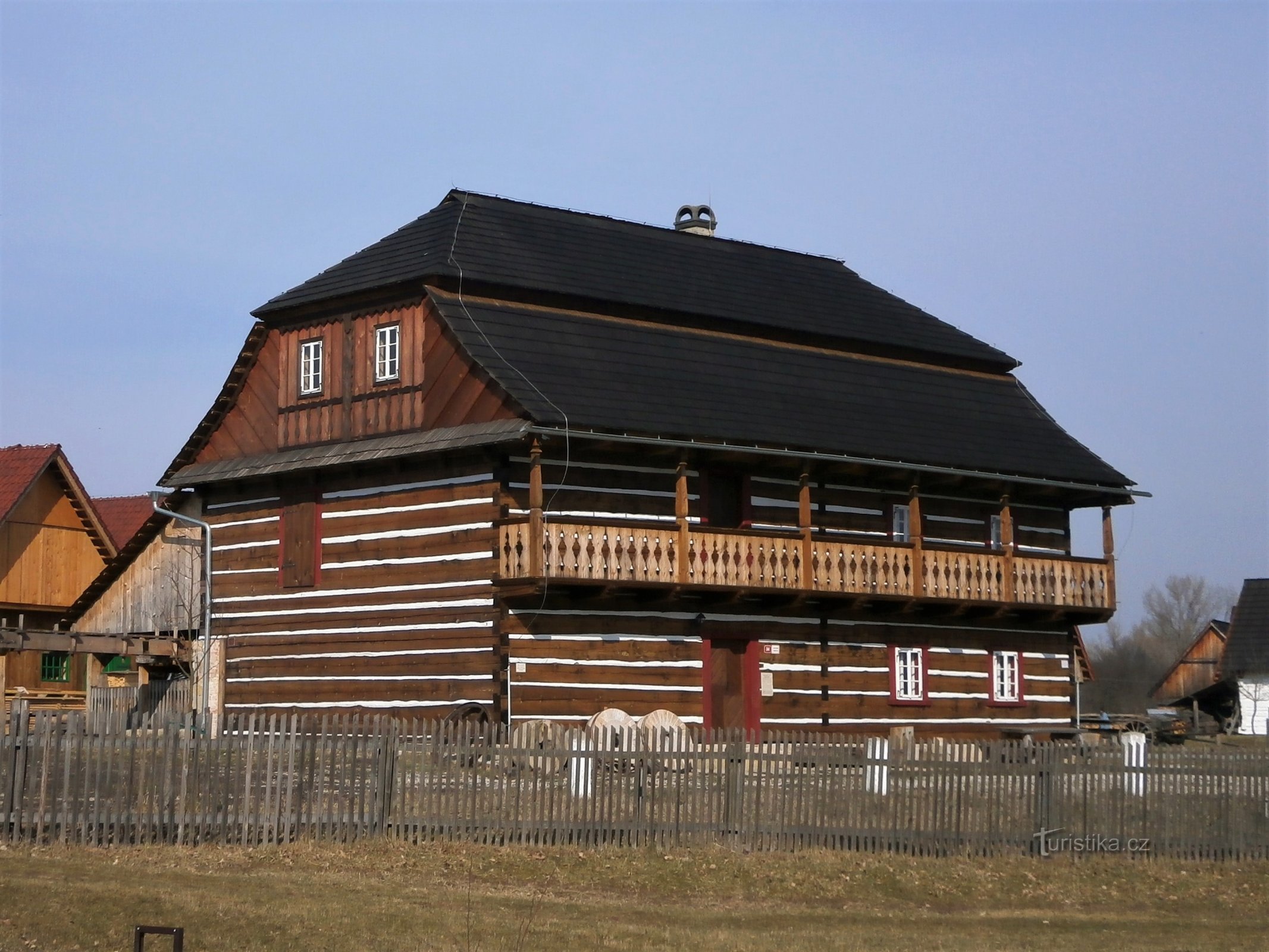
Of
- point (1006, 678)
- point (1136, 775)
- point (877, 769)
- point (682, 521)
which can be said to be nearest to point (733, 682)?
point (682, 521)

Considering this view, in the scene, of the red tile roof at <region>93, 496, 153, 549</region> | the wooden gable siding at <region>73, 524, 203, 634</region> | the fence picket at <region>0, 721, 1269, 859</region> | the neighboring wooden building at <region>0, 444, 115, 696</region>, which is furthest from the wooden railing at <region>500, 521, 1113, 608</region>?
the red tile roof at <region>93, 496, 153, 549</region>

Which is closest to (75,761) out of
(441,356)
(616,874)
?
(616,874)

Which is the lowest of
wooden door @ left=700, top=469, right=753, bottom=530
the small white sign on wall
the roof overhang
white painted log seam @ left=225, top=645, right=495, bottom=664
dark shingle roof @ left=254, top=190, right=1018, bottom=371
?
the small white sign on wall

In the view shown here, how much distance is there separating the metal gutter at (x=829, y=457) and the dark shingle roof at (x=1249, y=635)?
31907 mm

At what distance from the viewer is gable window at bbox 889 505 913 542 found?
3641cm

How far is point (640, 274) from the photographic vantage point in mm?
37438

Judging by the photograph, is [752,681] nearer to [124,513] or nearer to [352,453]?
[352,453]

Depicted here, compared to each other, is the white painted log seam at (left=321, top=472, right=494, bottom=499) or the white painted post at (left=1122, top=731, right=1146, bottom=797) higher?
the white painted log seam at (left=321, top=472, right=494, bottom=499)

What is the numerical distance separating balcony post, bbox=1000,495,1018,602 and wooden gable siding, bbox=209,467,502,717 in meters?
11.1

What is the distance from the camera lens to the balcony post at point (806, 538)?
32.9 m

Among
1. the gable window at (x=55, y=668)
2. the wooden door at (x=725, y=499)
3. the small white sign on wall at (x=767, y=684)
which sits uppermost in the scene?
the wooden door at (x=725, y=499)

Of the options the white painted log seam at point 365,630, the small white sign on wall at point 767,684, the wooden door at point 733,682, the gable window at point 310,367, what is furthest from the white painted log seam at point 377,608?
the small white sign on wall at point 767,684

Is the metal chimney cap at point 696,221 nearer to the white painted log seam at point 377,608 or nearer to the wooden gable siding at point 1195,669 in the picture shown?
the white painted log seam at point 377,608

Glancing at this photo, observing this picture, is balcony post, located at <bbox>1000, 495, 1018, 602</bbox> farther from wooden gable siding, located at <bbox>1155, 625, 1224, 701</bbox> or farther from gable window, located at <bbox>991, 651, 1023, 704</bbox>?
wooden gable siding, located at <bbox>1155, 625, 1224, 701</bbox>
